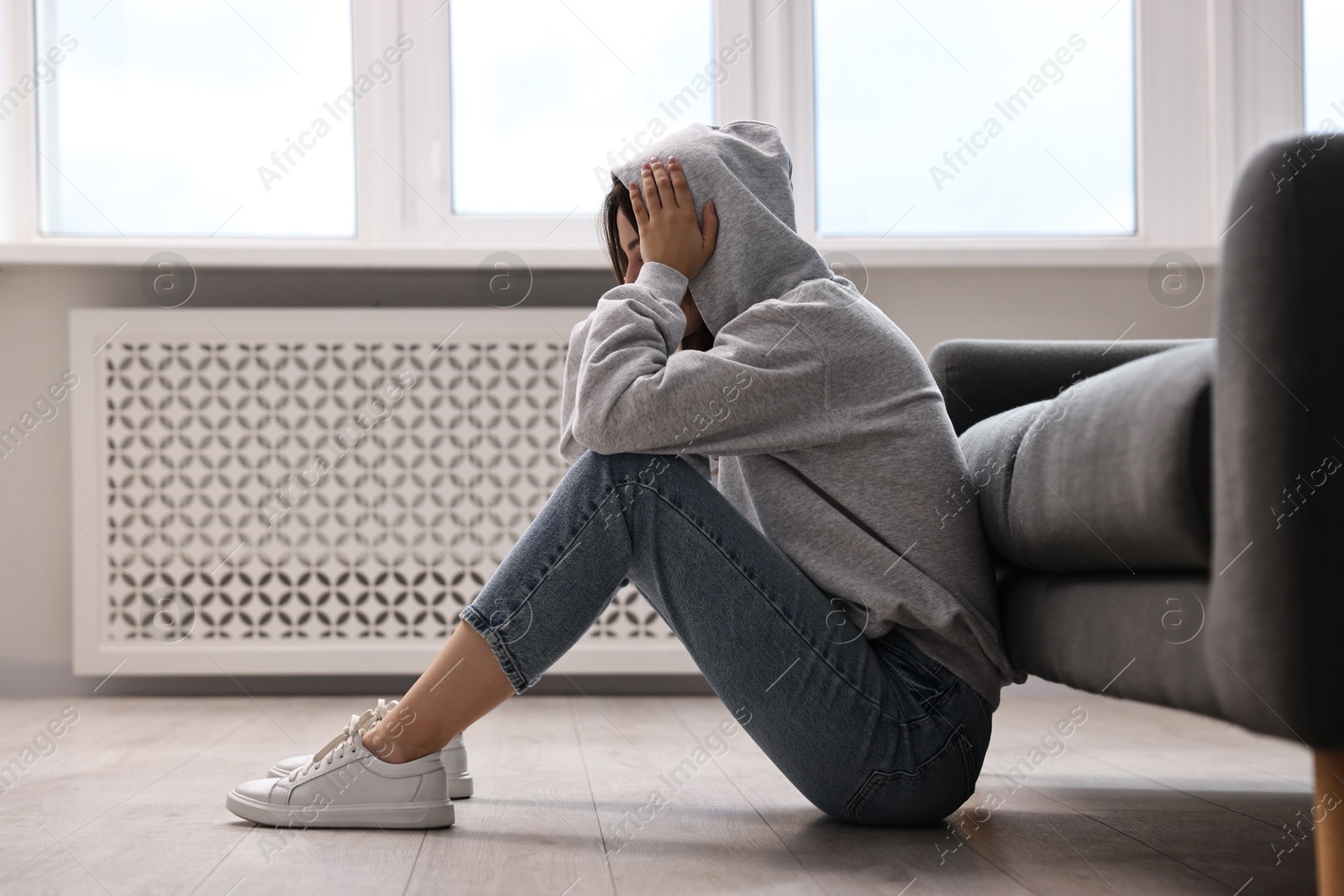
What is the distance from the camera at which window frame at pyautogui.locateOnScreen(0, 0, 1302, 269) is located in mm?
2287

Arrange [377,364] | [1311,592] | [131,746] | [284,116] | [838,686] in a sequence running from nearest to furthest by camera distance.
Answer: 1. [1311,592]
2. [838,686]
3. [131,746]
4. [377,364]
5. [284,116]

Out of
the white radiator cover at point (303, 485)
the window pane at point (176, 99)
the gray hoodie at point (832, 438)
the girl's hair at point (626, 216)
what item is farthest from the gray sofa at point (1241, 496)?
the window pane at point (176, 99)

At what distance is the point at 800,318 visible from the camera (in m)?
1.04

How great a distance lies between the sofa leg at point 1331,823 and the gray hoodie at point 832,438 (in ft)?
1.11

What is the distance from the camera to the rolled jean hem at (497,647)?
39.1 inches

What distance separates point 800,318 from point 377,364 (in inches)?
50.6

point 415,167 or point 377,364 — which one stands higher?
point 415,167

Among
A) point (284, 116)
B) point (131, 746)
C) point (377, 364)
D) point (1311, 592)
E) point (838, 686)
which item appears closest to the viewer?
point (1311, 592)

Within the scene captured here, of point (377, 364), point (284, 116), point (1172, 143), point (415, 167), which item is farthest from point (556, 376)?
point (1172, 143)

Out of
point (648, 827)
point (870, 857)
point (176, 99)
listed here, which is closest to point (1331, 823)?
point (870, 857)

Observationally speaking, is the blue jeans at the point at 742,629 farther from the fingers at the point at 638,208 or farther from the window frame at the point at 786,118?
the window frame at the point at 786,118

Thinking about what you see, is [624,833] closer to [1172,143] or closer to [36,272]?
[36,272]

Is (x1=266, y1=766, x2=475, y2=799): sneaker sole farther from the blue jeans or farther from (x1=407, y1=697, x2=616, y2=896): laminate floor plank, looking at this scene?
the blue jeans

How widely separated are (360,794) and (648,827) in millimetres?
283
